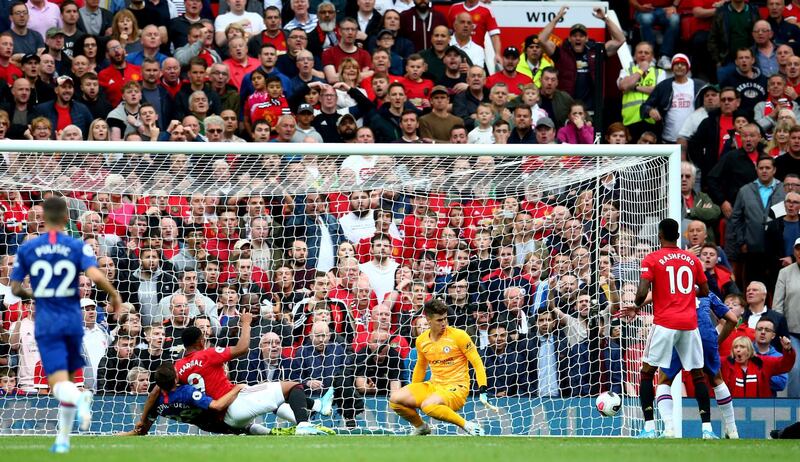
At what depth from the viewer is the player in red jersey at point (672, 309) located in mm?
12383

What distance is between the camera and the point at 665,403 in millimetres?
12711

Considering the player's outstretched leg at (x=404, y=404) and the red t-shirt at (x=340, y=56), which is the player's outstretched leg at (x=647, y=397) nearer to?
the player's outstretched leg at (x=404, y=404)

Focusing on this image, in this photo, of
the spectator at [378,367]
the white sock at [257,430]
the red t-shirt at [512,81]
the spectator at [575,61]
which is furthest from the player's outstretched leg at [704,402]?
the spectator at [575,61]

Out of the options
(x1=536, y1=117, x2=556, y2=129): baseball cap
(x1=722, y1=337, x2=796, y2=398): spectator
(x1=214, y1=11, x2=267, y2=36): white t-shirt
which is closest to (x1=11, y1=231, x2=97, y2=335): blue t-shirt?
(x1=722, y1=337, x2=796, y2=398): spectator

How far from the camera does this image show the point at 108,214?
14242mm

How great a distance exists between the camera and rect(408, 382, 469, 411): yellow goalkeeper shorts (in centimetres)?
1296

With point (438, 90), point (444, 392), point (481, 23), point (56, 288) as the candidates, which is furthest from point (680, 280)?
point (481, 23)

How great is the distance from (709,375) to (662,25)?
8900 millimetres

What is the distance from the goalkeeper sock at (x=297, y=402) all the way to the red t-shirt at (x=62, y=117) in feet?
16.5

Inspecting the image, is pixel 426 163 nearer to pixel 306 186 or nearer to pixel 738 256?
pixel 306 186

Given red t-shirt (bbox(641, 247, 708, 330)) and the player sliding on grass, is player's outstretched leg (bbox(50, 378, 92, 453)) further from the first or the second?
red t-shirt (bbox(641, 247, 708, 330))

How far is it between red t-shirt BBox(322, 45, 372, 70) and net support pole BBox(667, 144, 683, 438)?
587cm

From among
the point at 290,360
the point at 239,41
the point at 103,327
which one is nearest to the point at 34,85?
the point at 239,41

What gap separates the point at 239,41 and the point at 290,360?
528 centimetres
